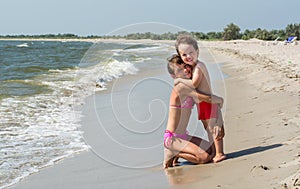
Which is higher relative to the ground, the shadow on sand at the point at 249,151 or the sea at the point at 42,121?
the shadow on sand at the point at 249,151

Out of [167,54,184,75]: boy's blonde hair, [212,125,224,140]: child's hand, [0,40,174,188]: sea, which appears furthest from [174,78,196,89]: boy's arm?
Answer: [0,40,174,188]: sea

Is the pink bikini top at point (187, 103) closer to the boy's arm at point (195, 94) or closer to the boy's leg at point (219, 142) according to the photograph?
the boy's arm at point (195, 94)

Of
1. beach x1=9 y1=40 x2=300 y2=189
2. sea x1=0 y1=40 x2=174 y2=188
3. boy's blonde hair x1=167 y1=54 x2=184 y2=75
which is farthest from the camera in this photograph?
sea x1=0 y1=40 x2=174 y2=188

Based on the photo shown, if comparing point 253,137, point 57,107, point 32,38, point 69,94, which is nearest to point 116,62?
point 69,94

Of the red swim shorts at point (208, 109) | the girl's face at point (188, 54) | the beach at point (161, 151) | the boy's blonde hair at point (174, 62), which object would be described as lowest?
the beach at point (161, 151)

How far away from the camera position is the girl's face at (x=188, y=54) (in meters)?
4.09

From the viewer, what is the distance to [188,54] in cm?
409

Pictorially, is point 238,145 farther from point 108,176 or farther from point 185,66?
point 108,176

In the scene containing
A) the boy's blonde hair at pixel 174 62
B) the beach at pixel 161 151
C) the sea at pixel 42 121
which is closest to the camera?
the beach at pixel 161 151

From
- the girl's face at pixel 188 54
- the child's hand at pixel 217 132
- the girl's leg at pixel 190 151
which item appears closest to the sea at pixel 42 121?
the girl's face at pixel 188 54

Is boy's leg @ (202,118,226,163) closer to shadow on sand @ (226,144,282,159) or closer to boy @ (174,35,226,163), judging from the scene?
boy @ (174,35,226,163)

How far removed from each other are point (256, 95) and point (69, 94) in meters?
4.98

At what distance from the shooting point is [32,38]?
16988 cm

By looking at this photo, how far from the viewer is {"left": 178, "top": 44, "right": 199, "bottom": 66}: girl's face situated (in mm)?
4094
